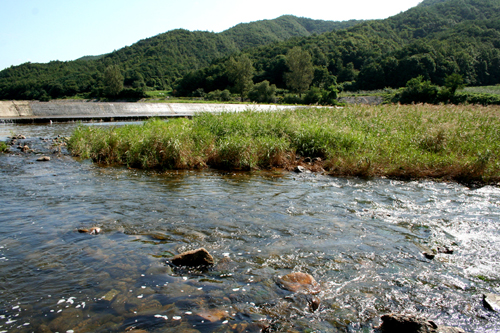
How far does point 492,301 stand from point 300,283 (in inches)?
94.3

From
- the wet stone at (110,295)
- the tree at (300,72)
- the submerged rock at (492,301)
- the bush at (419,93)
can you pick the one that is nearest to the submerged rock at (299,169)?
the submerged rock at (492,301)

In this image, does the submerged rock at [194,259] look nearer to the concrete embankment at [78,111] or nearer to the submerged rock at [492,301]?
the submerged rock at [492,301]

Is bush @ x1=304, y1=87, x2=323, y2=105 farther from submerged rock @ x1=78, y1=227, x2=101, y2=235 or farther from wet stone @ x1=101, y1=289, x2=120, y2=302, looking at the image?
wet stone @ x1=101, y1=289, x2=120, y2=302

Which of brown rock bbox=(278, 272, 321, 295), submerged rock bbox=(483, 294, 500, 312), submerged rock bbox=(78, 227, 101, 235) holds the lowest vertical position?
submerged rock bbox=(483, 294, 500, 312)

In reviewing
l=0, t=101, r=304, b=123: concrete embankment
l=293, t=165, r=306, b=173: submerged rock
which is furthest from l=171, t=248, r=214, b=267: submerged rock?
l=0, t=101, r=304, b=123: concrete embankment

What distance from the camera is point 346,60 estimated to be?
4941 inches

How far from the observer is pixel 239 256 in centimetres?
481

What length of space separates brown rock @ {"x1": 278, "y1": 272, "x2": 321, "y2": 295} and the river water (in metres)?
0.11

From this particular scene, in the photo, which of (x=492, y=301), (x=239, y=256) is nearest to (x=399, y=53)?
(x=492, y=301)

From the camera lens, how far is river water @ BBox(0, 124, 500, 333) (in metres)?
3.41

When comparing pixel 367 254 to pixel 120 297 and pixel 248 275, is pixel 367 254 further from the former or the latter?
pixel 120 297

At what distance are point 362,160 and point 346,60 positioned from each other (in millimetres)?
128129

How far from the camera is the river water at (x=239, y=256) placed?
134 inches

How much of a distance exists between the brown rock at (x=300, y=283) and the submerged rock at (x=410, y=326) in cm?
93
